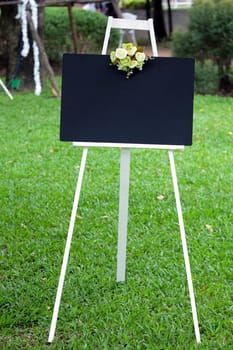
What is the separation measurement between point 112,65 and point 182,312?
1379 millimetres

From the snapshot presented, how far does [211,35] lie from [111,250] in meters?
7.22

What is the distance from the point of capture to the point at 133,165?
5.89m

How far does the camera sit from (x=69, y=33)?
1385cm

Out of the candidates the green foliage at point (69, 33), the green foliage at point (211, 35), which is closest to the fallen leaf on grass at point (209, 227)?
the green foliage at point (211, 35)

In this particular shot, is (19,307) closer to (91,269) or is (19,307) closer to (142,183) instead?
(91,269)

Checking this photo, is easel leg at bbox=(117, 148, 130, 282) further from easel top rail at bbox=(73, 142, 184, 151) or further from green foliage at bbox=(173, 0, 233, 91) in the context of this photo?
green foliage at bbox=(173, 0, 233, 91)

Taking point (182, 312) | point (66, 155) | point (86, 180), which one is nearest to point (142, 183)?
point (86, 180)

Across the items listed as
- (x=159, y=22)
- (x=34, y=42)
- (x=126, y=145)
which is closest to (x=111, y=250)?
(x=126, y=145)

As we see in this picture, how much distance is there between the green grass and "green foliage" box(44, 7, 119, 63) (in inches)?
298

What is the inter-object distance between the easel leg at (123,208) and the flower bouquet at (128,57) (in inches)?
18.4

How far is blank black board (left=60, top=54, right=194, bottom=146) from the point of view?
2.88m

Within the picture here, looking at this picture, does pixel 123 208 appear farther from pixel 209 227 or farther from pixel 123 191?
pixel 209 227

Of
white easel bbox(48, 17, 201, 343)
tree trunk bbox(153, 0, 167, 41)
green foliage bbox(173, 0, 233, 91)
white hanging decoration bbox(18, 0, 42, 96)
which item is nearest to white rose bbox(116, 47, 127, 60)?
white easel bbox(48, 17, 201, 343)

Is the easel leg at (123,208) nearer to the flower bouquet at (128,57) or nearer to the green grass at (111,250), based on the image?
the green grass at (111,250)
